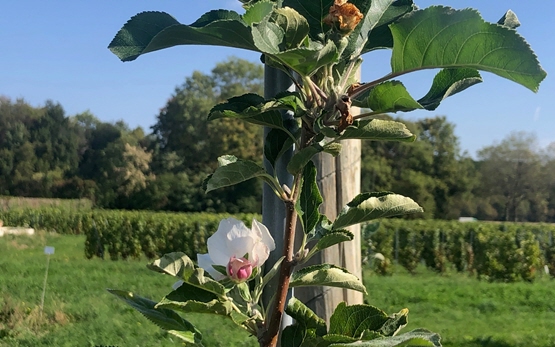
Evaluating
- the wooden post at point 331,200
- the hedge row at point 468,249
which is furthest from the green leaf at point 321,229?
the hedge row at point 468,249

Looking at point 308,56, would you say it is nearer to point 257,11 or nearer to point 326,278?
point 257,11

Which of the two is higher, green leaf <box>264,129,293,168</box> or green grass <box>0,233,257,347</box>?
green leaf <box>264,129,293,168</box>

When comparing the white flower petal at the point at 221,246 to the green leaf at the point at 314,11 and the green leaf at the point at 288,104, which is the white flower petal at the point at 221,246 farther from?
the green leaf at the point at 314,11

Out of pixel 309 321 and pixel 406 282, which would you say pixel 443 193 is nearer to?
pixel 406 282

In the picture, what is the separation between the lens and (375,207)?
0.71 metres

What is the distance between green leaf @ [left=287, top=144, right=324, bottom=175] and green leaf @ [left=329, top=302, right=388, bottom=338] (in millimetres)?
192

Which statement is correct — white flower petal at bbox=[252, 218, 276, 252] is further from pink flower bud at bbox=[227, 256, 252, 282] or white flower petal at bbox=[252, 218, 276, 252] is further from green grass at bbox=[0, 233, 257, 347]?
green grass at bbox=[0, 233, 257, 347]

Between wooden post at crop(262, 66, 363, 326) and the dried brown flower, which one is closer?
the dried brown flower

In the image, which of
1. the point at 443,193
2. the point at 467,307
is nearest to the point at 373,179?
the point at 443,193

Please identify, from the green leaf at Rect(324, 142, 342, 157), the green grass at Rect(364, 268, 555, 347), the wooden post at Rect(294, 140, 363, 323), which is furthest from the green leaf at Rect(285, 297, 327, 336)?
the green grass at Rect(364, 268, 555, 347)

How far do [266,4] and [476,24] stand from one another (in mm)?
217

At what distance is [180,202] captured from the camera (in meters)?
27.2

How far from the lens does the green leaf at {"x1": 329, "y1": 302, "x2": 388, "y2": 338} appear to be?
2.31 feet

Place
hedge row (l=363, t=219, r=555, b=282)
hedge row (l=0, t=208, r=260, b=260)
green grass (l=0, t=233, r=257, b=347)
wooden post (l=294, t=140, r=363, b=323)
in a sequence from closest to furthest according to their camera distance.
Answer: wooden post (l=294, t=140, r=363, b=323), green grass (l=0, t=233, r=257, b=347), hedge row (l=363, t=219, r=555, b=282), hedge row (l=0, t=208, r=260, b=260)
